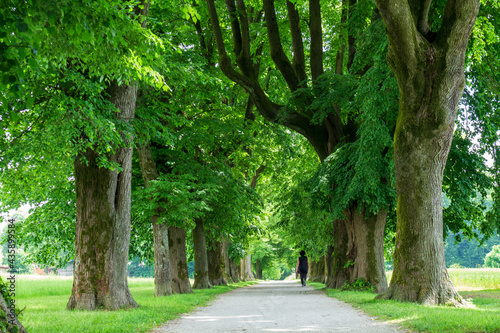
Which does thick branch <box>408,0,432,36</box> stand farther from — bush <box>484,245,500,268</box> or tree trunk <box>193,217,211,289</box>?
bush <box>484,245,500,268</box>

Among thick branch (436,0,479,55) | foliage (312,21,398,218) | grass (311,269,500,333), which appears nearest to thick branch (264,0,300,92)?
foliage (312,21,398,218)

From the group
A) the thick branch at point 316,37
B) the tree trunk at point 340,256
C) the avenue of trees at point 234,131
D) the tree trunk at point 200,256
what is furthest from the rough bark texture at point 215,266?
Result: the thick branch at point 316,37

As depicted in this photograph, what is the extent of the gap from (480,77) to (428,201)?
5148 millimetres

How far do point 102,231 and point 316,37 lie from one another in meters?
11.0

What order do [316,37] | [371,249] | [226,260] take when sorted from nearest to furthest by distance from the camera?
1. [371,249]
2. [316,37]
3. [226,260]

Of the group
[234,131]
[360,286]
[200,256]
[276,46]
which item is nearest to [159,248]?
[234,131]

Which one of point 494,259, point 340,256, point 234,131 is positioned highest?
point 234,131

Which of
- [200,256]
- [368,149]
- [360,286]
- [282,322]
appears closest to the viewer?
[282,322]

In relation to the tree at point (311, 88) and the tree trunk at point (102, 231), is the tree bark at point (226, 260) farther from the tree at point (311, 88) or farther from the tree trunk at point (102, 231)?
the tree trunk at point (102, 231)

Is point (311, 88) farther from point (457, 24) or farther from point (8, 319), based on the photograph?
point (8, 319)

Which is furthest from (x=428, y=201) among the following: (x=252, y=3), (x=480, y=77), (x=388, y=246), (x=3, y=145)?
(x=388, y=246)

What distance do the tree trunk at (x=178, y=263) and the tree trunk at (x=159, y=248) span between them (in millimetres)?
1809

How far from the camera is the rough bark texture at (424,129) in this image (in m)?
9.91

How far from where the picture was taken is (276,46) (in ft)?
55.4
